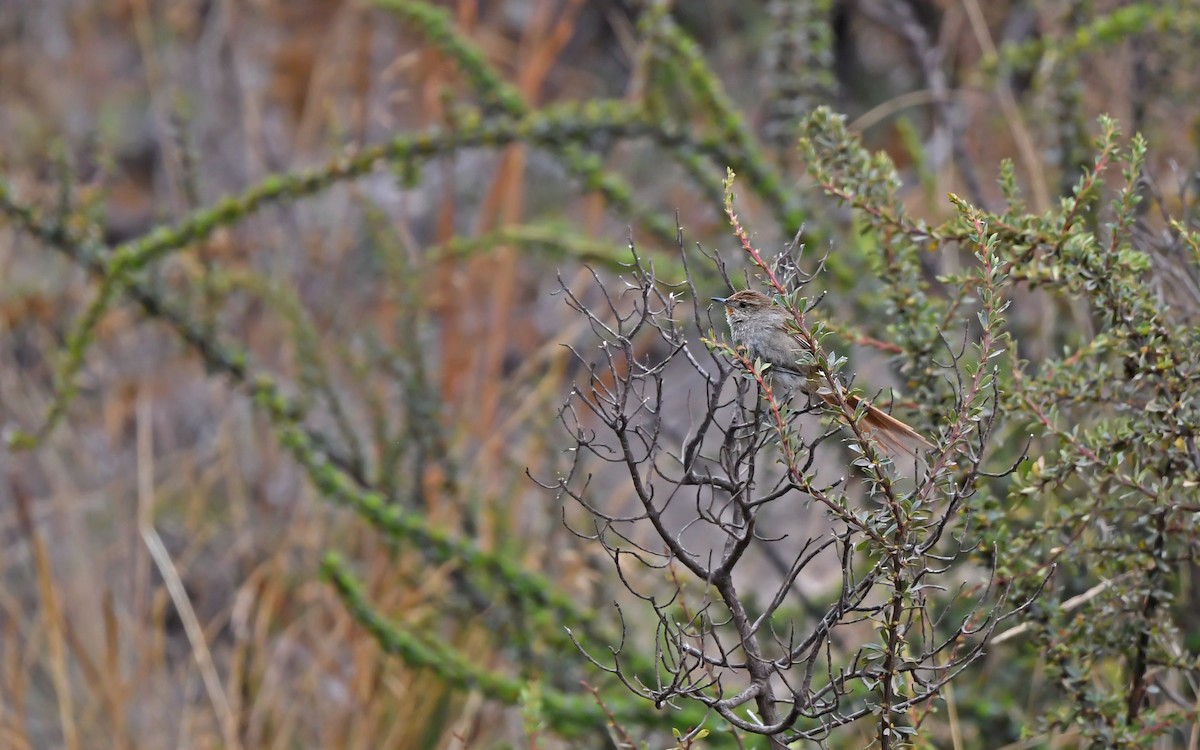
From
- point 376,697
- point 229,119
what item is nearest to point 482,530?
point 376,697

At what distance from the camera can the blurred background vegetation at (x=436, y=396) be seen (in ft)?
7.31

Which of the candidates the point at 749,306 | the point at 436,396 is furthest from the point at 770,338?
the point at 436,396

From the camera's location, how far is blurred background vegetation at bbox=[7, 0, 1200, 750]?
7.31 ft

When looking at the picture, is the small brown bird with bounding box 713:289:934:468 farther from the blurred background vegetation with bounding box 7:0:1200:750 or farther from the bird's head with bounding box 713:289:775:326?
the blurred background vegetation with bounding box 7:0:1200:750

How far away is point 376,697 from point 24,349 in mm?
2327

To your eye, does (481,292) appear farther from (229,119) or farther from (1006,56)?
(229,119)

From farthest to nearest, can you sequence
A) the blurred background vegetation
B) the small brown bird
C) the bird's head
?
1. the blurred background vegetation
2. the bird's head
3. the small brown bird

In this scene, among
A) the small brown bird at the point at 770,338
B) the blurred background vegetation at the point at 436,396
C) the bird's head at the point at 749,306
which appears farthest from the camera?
the blurred background vegetation at the point at 436,396

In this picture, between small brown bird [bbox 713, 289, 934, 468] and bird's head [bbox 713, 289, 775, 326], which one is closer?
small brown bird [bbox 713, 289, 934, 468]

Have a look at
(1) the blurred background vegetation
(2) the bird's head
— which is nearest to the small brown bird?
(2) the bird's head

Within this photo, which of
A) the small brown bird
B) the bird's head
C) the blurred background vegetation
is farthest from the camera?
the blurred background vegetation

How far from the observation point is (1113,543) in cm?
139

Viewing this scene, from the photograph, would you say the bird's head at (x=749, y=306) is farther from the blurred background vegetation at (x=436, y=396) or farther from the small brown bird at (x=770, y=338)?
the blurred background vegetation at (x=436, y=396)

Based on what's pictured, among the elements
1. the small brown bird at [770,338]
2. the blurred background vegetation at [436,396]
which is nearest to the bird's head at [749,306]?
the small brown bird at [770,338]
